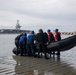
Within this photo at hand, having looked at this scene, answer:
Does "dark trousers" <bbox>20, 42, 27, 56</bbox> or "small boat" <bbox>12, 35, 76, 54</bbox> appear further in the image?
"dark trousers" <bbox>20, 42, 27, 56</bbox>

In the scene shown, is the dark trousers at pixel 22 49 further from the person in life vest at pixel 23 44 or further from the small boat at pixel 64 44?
the small boat at pixel 64 44

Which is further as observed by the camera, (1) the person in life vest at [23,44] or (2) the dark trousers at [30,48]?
(1) the person in life vest at [23,44]

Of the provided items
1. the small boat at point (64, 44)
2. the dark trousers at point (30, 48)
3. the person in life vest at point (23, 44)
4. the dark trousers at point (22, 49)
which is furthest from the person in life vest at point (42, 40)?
the dark trousers at point (22, 49)

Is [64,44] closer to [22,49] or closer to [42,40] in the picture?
[42,40]

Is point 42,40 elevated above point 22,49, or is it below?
above

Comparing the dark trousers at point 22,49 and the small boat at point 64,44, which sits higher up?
the small boat at point 64,44

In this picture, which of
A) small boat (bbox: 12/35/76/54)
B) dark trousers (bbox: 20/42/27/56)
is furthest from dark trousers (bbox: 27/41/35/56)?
small boat (bbox: 12/35/76/54)

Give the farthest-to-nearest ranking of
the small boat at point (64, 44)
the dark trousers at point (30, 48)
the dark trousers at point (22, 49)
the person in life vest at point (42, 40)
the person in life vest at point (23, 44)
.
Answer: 1. the dark trousers at point (22, 49)
2. the person in life vest at point (23, 44)
3. the dark trousers at point (30, 48)
4. the person in life vest at point (42, 40)
5. the small boat at point (64, 44)

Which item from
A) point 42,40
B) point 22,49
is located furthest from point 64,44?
point 22,49

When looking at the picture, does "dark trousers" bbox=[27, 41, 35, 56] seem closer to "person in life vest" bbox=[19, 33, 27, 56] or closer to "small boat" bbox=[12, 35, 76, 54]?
"person in life vest" bbox=[19, 33, 27, 56]

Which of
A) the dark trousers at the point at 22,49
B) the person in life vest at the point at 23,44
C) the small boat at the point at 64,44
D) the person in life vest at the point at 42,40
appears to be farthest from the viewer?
the dark trousers at the point at 22,49

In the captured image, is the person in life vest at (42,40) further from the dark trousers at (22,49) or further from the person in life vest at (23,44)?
the dark trousers at (22,49)

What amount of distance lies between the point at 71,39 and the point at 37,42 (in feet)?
6.63

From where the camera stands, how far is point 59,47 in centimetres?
1412
